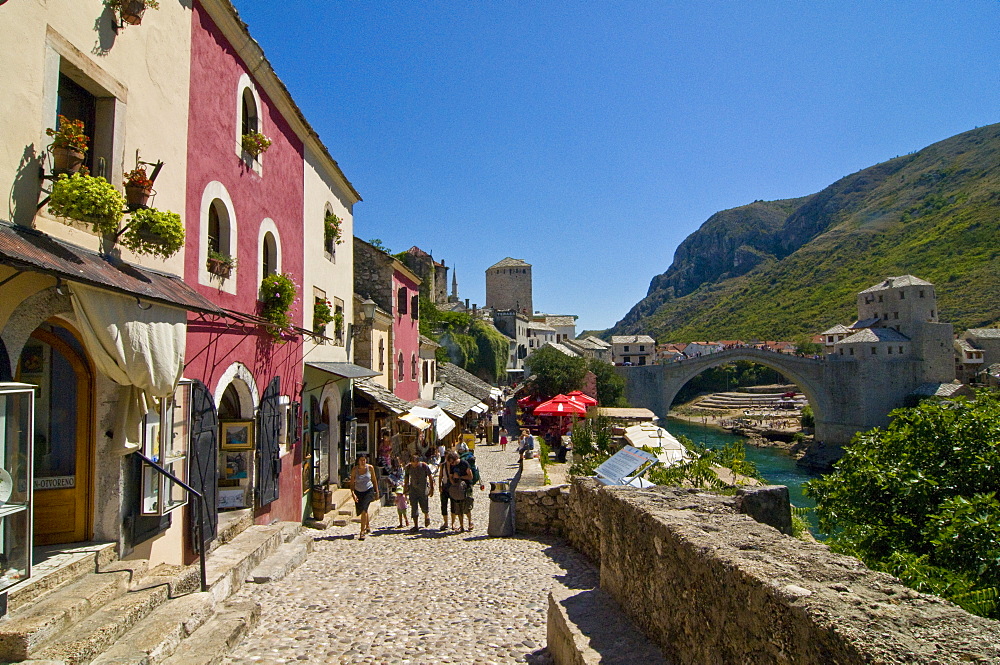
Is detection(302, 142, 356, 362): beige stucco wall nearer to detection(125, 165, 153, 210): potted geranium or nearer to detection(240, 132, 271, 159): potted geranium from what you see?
detection(240, 132, 271, 159): potted geranium

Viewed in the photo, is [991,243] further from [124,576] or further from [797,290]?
[124,576]

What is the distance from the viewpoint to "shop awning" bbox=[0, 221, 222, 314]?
11.5 feet

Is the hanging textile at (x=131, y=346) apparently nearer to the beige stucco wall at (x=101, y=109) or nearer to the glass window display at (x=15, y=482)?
the beige stucco wall at (x=101, y=109)

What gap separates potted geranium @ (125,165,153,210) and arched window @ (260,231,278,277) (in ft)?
13.9

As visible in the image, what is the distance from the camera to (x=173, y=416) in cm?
616

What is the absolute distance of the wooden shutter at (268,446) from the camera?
8633mm

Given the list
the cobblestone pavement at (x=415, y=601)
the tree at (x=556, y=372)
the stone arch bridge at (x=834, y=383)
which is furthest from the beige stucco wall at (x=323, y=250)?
the stone arch bridge at (x=834, y=383)

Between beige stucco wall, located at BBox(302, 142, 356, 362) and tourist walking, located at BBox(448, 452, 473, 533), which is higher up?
beige stucco wall, located at BBox(302, 142, 356, 362)

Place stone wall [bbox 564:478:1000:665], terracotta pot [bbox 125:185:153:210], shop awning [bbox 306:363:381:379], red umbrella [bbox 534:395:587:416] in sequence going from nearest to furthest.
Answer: stone wall [bbox 564:478:1000:665] < terracotta pot [bbox 125:185:153:210] < shop awning [bbox 306:363:381:379] < red umbrella [bbox 534:395:587:416]

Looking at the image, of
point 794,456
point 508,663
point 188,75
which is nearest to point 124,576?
point 508,663

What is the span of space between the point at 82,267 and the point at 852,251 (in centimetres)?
13311

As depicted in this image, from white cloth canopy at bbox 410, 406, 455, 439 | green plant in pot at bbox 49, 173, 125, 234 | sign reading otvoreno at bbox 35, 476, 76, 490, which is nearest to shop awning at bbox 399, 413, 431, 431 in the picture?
white cloth canopy at bbox 410, 406, 455, 439

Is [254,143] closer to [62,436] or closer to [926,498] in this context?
[62,436]

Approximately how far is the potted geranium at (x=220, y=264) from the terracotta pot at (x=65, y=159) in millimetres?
2976
